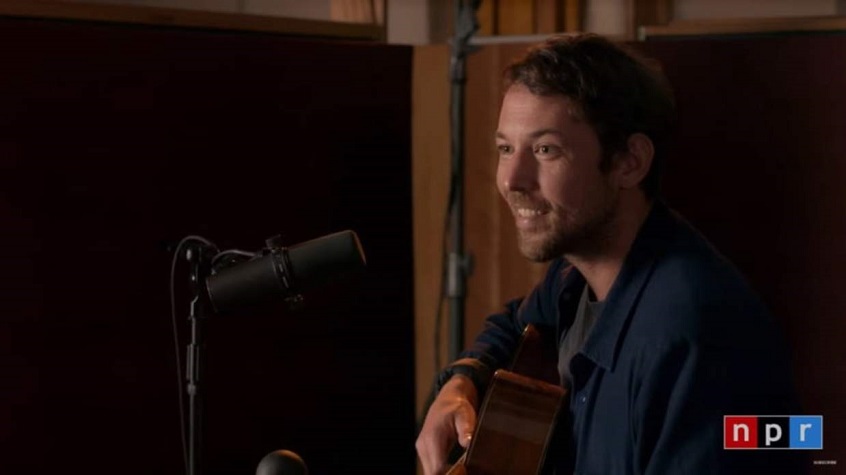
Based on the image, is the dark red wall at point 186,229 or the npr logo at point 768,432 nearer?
the npr logo at point 768,432

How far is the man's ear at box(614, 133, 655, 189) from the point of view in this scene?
71.4 inches

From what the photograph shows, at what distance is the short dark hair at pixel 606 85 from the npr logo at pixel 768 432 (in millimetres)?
377

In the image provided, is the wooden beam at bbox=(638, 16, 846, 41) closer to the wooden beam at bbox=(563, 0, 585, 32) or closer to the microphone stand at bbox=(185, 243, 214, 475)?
the wooden beam at bbox=(563, 0, 585, 32)

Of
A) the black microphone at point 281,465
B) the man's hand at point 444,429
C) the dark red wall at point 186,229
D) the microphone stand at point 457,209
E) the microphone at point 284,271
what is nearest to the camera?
the black microphone at point 281,465

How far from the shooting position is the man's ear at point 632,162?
1.81 metres

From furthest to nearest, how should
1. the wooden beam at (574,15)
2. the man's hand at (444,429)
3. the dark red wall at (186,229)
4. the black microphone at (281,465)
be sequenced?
1. the wooden beam at (574,15)
2. the dark red wall at (186,229)
3. the man's hand at (444,429)
4. the black microphone at (281,465)

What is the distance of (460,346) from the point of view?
8.25 ft

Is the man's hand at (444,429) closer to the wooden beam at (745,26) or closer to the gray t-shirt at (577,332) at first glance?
the gray t-shirt at (577,332)

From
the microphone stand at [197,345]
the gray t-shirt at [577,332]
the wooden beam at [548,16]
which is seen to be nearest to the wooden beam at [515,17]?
the wooden beam at [548,16]

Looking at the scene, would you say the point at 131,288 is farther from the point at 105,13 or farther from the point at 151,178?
the point at 105,13

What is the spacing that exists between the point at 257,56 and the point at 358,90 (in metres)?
0.21

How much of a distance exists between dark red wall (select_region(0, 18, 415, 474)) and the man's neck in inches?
28.4

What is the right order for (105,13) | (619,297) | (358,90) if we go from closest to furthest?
(619,297) < (105,13) < (358,90)

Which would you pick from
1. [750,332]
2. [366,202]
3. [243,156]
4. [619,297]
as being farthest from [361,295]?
[750,332]
